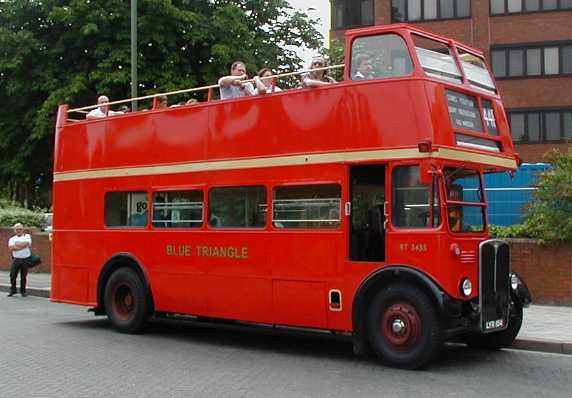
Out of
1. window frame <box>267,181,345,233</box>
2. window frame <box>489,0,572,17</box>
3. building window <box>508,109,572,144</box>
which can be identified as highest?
window frame <box>489,0,572,17</box>

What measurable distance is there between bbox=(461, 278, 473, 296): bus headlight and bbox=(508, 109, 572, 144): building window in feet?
86.6

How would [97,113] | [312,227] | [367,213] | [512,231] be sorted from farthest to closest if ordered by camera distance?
[512,231] → [97,113] → [312,227] → [367,213]

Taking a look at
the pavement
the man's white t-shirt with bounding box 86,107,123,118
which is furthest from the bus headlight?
the man's white t-shirt with bounding box 86,107,123,118

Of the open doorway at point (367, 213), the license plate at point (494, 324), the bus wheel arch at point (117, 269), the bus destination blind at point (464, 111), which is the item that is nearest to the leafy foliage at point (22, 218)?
the bus wheel arch at point (117, 269)

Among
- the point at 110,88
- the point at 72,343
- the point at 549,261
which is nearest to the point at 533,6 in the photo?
the point at 110,88

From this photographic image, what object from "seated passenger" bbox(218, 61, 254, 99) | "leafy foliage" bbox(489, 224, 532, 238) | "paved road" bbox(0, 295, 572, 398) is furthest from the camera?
"leafy foliage" bbox(489, 224, 532, 238)

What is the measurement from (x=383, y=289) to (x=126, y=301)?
4979 millimetres

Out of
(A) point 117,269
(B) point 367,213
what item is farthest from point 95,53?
(B) point 367,213

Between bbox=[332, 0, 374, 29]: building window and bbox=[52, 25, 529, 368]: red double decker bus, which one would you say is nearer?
bbox=[52, 25, 529, 368]: red double decker bus

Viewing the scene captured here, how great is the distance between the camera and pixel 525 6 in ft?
111

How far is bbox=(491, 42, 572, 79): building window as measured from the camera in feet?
109

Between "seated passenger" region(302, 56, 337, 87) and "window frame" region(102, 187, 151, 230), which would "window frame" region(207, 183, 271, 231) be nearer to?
"window frame" region(102, 187, 151, 230)

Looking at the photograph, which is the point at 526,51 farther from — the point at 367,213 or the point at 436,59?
the point at 367,213

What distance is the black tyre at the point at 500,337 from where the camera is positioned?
1010 centimetres
